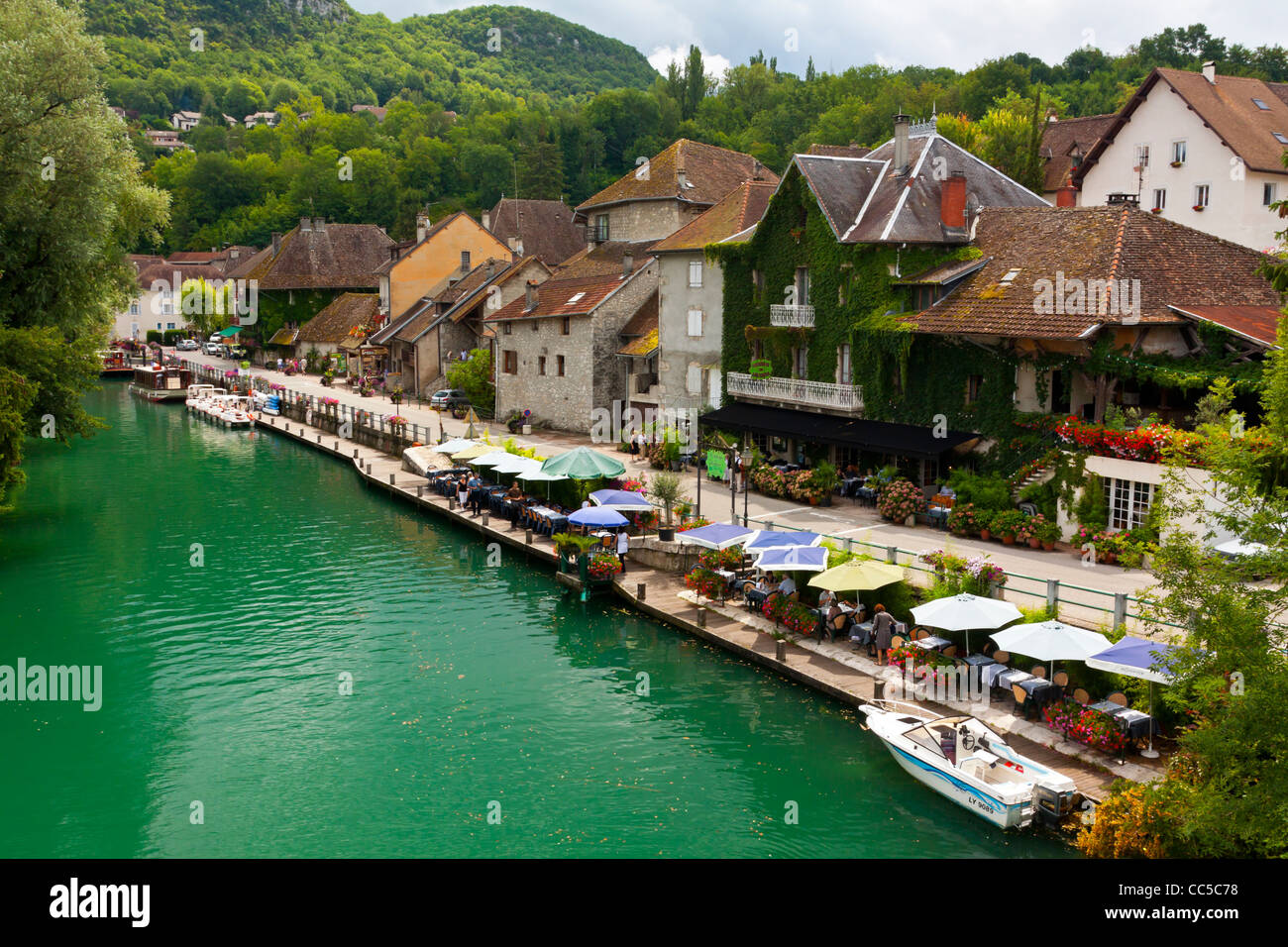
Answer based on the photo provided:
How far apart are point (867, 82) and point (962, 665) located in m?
104

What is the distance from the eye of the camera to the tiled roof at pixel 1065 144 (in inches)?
2311

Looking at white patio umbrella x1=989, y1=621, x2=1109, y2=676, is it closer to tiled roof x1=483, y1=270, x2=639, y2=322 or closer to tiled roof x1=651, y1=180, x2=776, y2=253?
tiled roof x1=651, y1=180, x2=776, y2=253

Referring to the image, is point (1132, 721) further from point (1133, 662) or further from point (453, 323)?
point (453, 323)

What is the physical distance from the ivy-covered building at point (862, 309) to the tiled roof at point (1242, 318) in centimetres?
531

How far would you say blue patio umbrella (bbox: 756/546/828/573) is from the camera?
81.3 ft

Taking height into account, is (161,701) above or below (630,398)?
below

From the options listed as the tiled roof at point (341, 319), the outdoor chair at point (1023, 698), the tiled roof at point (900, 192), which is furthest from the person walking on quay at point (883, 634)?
the tiled roof at point (341, 319)

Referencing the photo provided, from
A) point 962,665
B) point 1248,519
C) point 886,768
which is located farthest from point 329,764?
point 1248,519

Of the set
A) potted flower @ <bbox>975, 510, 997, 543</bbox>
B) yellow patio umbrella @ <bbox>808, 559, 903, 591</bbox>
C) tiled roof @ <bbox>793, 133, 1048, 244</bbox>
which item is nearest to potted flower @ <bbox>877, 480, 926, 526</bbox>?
potted flower @ <bbox>975, 510, 997, 543</bbox>

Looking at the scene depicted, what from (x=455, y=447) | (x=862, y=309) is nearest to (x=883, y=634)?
(x=862, y=309)

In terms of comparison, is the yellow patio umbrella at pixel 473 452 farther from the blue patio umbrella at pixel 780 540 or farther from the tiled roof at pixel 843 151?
the tiled roof at pixel 843 151

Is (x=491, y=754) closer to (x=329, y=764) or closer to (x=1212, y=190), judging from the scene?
(x=329, y=764)

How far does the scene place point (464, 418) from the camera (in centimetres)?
5969

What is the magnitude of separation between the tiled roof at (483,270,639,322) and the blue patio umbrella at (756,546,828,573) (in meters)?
26.3
